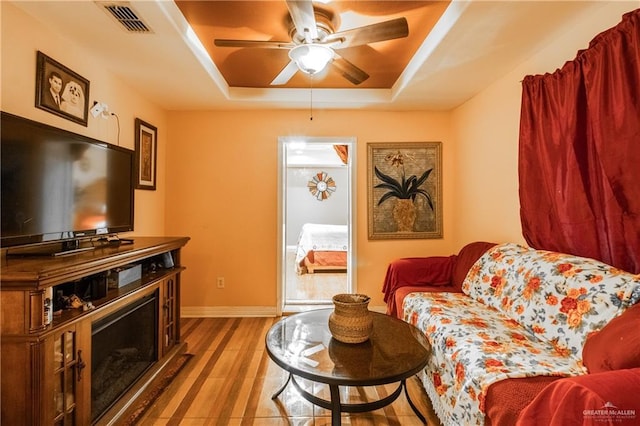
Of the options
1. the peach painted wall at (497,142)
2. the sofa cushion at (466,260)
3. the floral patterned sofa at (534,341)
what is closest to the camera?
the floral patterned sofa at (534,341)

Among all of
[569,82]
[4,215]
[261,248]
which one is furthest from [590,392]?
[261,248]

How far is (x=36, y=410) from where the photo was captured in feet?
3.93

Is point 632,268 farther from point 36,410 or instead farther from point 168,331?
point 168,331

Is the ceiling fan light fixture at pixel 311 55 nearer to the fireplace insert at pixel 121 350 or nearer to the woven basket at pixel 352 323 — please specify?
the woven basket at pixel 352 323

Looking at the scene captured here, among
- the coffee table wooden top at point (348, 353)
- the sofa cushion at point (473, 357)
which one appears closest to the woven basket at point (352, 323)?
the coffee table wooden top at point (348, 353)

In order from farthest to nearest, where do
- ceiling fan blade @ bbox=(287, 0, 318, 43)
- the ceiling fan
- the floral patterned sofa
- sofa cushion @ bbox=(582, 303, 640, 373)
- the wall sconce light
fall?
the wall sconce light
the ceiling fan
ceiling fan blade @ bbox=(287, 0, 318, 43)
sofa cushion @ bbox=(582, 303, 640, 373)
the floral patterned sofa

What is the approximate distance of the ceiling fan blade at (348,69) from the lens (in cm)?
209

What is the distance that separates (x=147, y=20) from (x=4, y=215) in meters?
1.28

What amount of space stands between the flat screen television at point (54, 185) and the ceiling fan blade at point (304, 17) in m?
1.36

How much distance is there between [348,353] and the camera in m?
1.45

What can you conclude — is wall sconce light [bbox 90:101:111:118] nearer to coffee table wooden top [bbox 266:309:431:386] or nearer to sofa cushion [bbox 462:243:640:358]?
coffee table wooden top [bbox 266:309:431:386]

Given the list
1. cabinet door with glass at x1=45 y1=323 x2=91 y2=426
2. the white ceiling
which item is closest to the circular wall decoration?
the white ceiling

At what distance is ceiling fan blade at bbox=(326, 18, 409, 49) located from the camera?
1649mm

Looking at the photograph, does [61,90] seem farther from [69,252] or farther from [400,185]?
[400,185]
